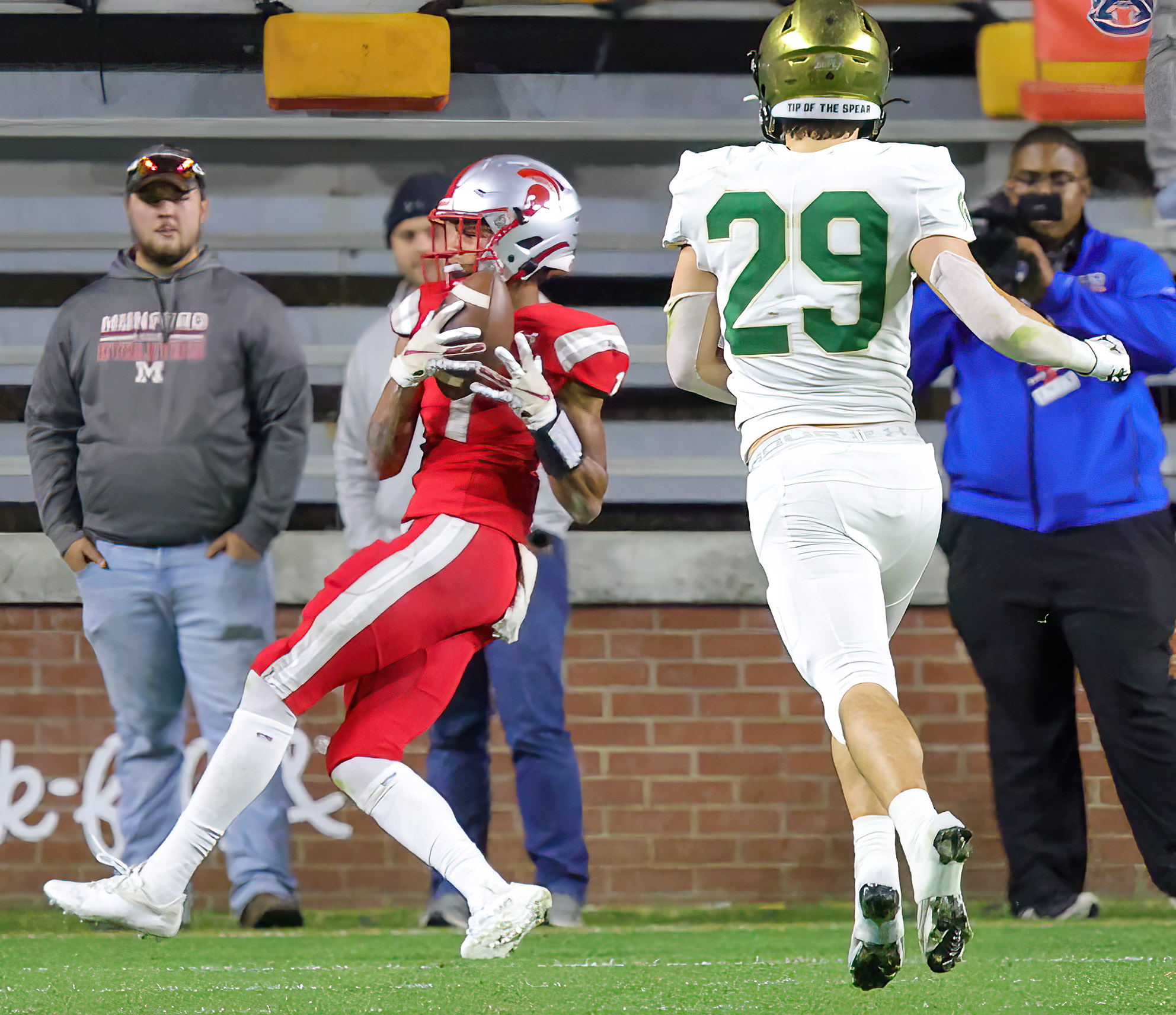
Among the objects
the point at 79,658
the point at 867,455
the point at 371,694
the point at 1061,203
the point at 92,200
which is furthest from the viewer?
the point at 92,200

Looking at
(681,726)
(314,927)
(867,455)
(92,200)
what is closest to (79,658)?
(314,927)

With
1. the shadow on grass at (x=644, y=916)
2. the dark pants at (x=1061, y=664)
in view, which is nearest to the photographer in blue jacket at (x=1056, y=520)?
the dark pants at (x=1061, y=664)

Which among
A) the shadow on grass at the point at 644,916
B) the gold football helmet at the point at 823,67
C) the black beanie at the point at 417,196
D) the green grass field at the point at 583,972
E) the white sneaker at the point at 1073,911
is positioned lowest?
the shadow on grass at the point at 644,916

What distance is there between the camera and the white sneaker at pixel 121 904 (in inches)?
121

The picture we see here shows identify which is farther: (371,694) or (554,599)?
(554,599)

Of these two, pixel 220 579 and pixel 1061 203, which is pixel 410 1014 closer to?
pixel 220 579

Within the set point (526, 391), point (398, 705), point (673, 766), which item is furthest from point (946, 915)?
point (673, 766)

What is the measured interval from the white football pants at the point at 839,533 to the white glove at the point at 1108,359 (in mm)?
303

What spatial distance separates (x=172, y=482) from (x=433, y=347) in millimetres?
1614

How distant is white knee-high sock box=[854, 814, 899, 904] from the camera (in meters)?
2.55

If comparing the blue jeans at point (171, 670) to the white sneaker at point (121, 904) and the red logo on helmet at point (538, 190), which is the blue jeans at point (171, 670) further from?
the red logo on helmet at point (538, 190)

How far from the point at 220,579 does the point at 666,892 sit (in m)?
1.67

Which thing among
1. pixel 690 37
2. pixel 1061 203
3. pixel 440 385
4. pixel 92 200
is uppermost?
pixel 690 37

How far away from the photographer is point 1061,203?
14.5 ft
